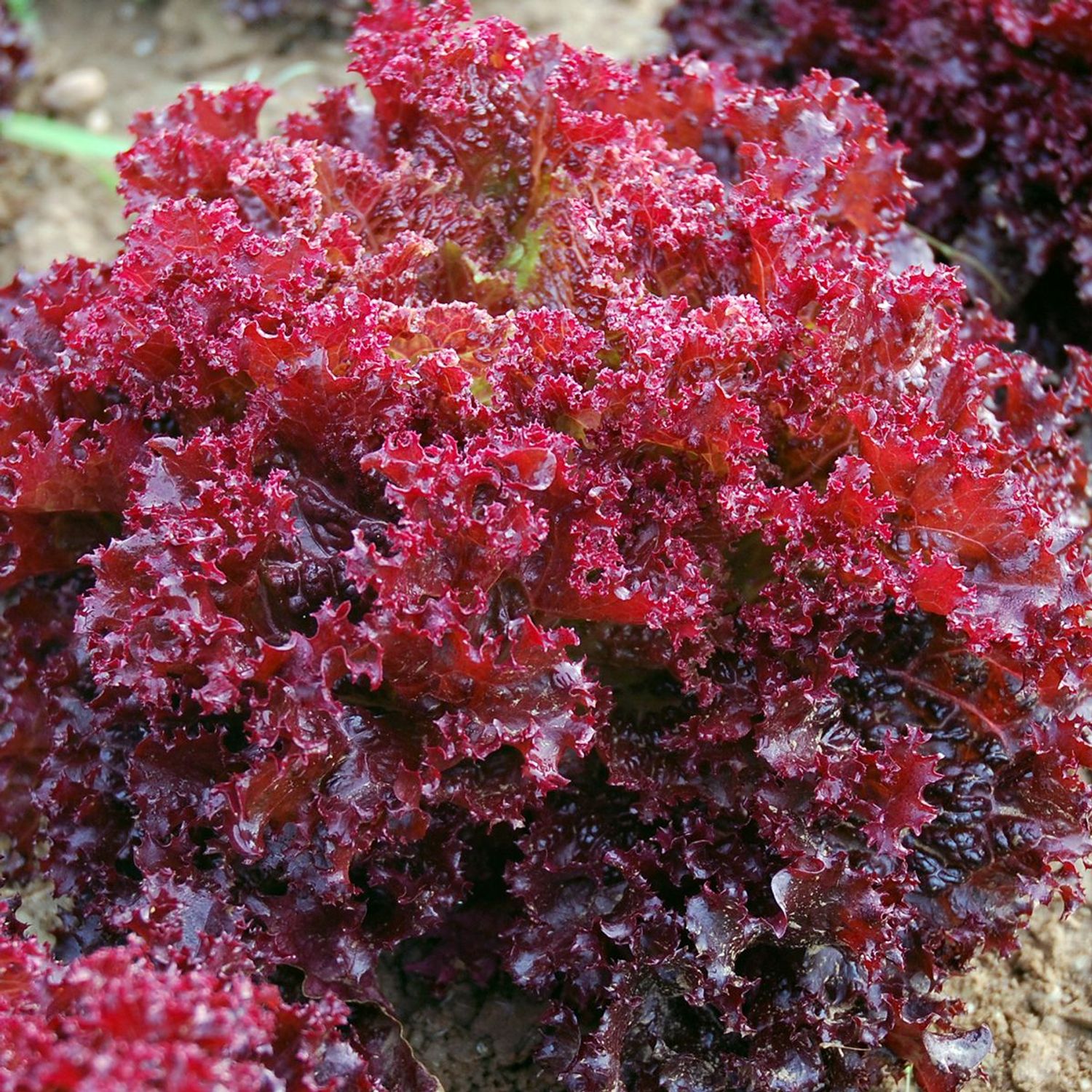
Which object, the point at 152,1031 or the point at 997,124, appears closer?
the point at 152,1031

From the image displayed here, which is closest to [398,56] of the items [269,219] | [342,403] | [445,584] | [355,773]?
[269,219]

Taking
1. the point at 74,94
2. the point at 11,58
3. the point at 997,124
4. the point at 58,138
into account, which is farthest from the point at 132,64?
the point at 997,124

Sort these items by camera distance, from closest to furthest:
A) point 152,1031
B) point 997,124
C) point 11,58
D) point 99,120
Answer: point 152,1031, point 997,124, point 11,58, point 99,120

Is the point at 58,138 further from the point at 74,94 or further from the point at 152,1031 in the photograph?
the point at 152,1031

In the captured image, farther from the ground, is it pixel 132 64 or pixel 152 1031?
pixel 152 1031

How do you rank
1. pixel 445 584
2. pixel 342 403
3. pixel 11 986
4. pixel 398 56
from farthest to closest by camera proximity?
pixel 398 56 → pixel 342 403 → pixel 445 584 → pixel 11 986

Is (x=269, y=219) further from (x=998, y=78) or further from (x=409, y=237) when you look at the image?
(x=998, y=78)

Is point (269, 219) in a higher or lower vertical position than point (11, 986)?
higher

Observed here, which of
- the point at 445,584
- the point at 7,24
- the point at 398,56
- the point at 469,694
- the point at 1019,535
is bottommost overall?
the point at 7,24
